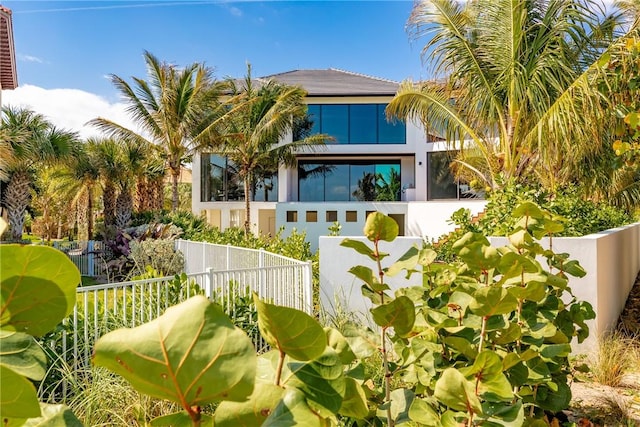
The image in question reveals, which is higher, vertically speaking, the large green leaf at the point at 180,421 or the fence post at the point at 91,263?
the large green leaf at the point at 180,421

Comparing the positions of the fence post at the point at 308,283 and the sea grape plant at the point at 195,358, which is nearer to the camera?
the sea grape plant at the point at 195,358

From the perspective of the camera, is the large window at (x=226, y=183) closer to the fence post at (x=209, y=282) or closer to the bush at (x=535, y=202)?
the bush at (x=535, y=202)

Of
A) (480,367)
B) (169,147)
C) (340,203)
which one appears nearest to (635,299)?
(480,367)

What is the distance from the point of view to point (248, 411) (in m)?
0.53

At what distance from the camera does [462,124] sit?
9.31m

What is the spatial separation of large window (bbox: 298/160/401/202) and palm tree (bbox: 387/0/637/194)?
41.2 feet

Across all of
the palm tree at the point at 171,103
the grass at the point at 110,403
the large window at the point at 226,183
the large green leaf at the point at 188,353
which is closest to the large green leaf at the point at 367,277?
the large green leaf at the point at 188,353

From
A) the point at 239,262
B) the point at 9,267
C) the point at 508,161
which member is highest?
the point at 508,161

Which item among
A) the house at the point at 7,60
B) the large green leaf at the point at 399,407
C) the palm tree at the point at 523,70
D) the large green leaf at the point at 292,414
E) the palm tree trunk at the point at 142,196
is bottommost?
the large green leaf at the point at 399,407

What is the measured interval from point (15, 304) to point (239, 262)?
8.30 meters

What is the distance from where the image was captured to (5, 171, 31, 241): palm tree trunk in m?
16.8

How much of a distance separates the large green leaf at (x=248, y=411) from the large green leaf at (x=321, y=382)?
4 cm

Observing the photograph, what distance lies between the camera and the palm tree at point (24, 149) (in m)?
15.8

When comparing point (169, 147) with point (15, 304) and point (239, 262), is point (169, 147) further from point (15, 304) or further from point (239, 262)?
point (15, 304)
